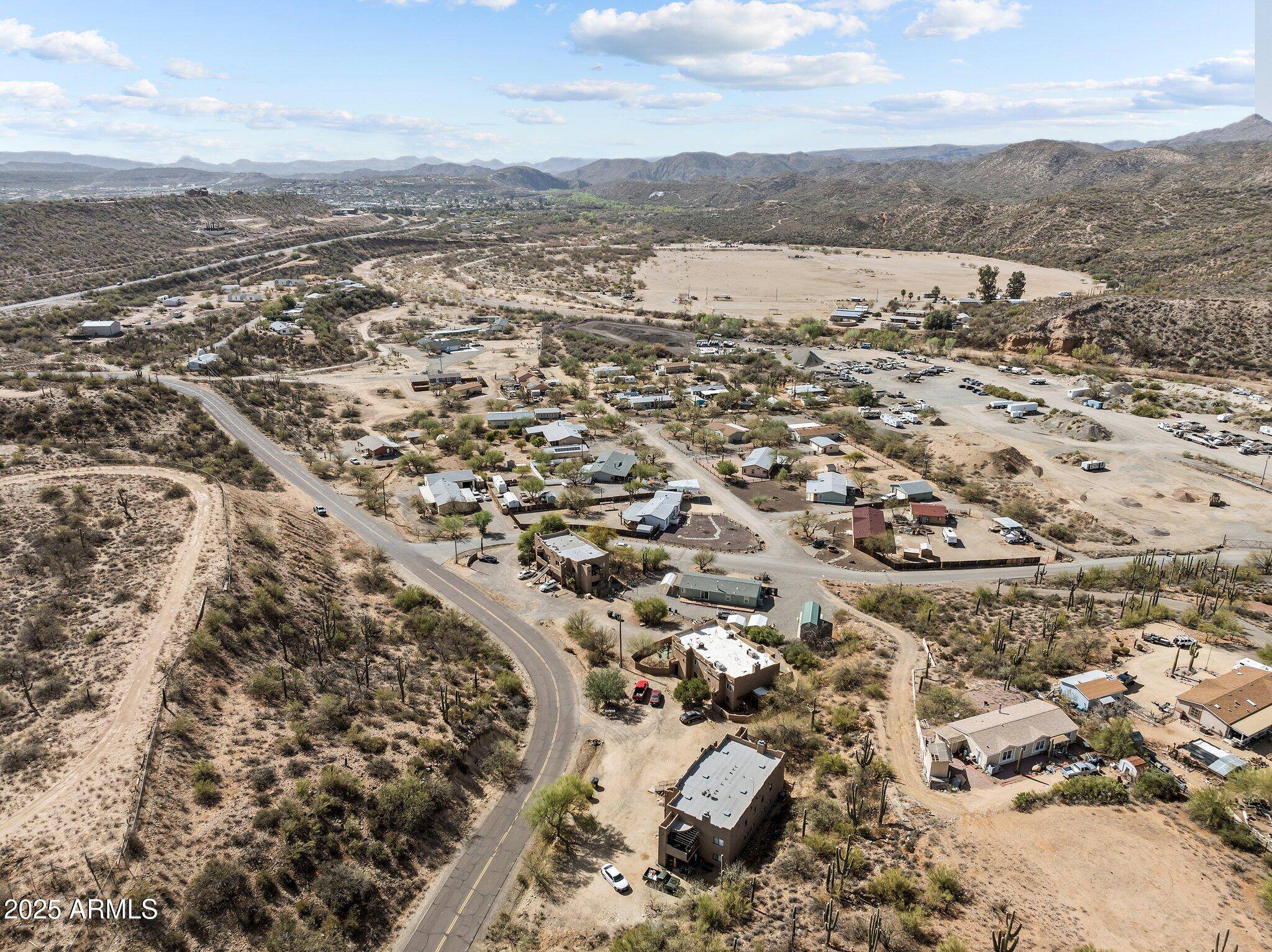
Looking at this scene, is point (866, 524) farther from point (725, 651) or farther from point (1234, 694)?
point (1234, 694)

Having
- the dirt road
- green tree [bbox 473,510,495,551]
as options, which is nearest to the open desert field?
green tree [bbox 473,510,495,551]

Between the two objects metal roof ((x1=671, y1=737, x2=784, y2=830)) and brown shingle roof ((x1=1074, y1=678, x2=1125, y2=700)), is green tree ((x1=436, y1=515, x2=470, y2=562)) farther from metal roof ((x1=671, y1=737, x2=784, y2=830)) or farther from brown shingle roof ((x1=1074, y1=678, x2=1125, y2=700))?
Result: brown shingle roof ((x1=1074, y1=678, x2=1125, y2=700))

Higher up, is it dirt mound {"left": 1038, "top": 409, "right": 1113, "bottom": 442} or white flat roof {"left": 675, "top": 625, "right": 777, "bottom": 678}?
dirt mound {"left": 1038, "top": 409, "right": 1113, "bottom": 442}

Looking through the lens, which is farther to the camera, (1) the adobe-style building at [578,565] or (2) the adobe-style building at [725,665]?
(1) the adobe-style building at [578,565]

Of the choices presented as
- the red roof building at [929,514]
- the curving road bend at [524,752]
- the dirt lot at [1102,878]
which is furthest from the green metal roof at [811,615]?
the red roof building at [929,514]

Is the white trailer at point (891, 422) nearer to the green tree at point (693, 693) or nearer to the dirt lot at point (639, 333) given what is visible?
the dirt lot at point (639, 333)

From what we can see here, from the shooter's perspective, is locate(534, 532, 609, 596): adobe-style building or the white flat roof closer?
the white flat roof

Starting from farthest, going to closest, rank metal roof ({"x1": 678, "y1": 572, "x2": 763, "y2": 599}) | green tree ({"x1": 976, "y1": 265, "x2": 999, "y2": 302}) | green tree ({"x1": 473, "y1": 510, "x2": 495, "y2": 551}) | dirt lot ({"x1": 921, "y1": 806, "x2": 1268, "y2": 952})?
green tree ({"x1": 976, "y1": 265, "x2": 999, "y2": 302}) < green tree ({"x1": 473, "y1": 510, "x2": 495, "y2": 551}) < metal roof ({"x1": 678, "y1": 572, "x2": 763, "y2": 599}) < dirt lot ({"x1": 921, "y1": 806, "x2": 1268, "y2": 952})
